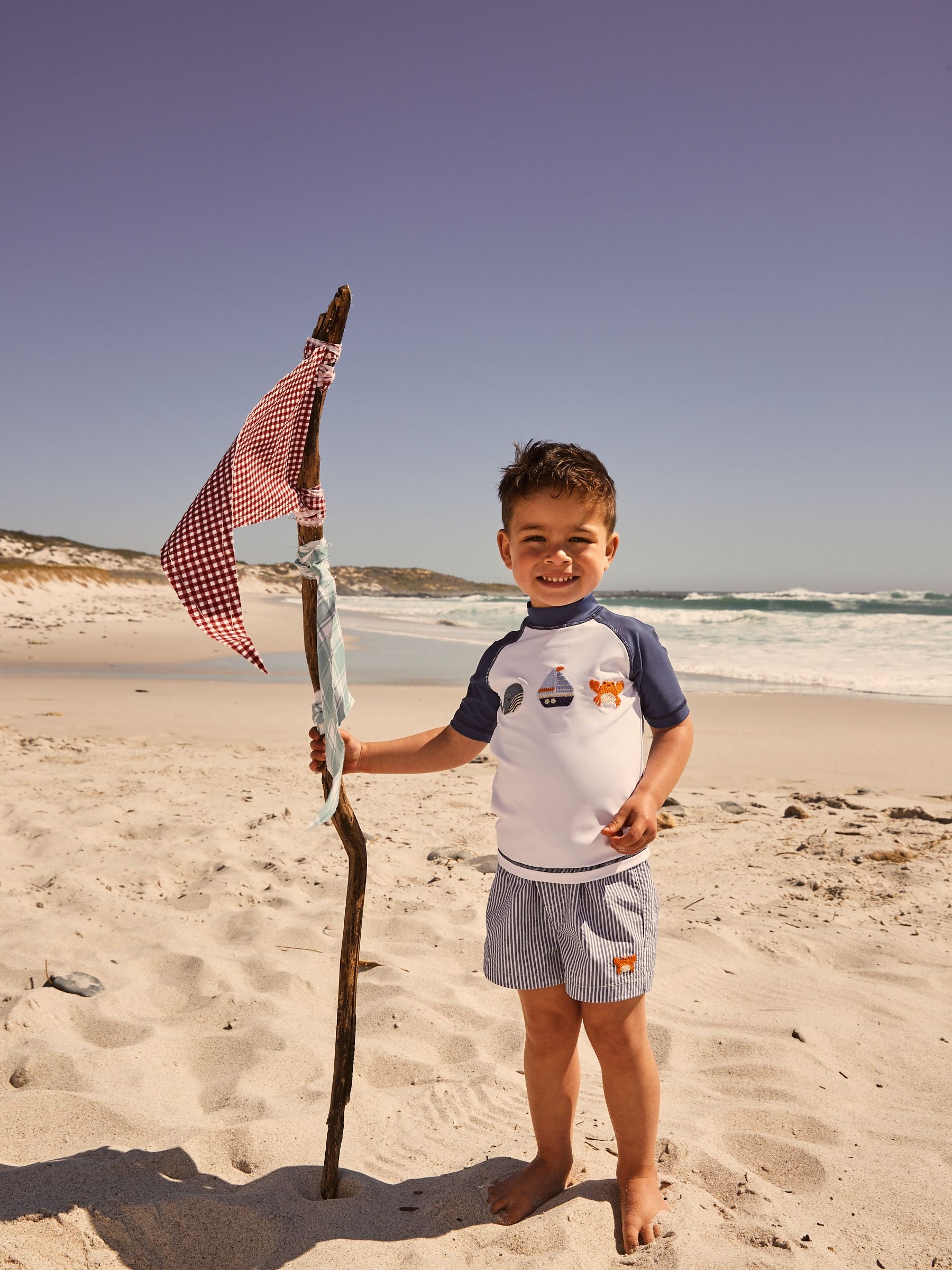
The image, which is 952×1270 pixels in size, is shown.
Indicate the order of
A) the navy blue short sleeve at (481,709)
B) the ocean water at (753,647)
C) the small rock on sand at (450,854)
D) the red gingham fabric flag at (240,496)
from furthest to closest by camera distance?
the ocean water at (753,647)
the small rock on sand at (450,854)
the navy blue short sleeve at (481,709)
the red gingham fabric flag at (240,496)

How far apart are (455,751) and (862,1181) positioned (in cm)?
145

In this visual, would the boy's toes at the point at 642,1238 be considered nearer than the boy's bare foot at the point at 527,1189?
Yes

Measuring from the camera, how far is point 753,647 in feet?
57.2

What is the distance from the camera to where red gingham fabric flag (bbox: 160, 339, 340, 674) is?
181 cm

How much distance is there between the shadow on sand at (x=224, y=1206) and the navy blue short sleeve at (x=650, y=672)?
46.0 inches

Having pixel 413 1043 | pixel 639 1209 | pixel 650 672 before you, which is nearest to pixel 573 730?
pixel 650 672

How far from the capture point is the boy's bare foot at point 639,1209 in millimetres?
1869

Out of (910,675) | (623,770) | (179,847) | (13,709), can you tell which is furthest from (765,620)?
(623,770)

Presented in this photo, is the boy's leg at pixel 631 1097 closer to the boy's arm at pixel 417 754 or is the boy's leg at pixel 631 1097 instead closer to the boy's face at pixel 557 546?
the boy's arm at pixel 417 754

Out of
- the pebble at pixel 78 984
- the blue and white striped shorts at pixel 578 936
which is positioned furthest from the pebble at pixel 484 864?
the blue and white striped shorts at pixel 578 936

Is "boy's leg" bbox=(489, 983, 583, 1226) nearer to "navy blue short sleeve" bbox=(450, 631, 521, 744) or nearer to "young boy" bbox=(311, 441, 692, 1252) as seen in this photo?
"young boy" bbox=(311, 441, 692, 1252)

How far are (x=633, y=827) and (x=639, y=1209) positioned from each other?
896 mm

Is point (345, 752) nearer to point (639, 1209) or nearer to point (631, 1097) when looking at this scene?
point (631, 1097)

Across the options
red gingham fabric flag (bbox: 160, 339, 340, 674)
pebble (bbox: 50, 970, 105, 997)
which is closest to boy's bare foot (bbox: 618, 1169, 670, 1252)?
red gingham fabric flag (bbox: 160, 339, 340, 674)
